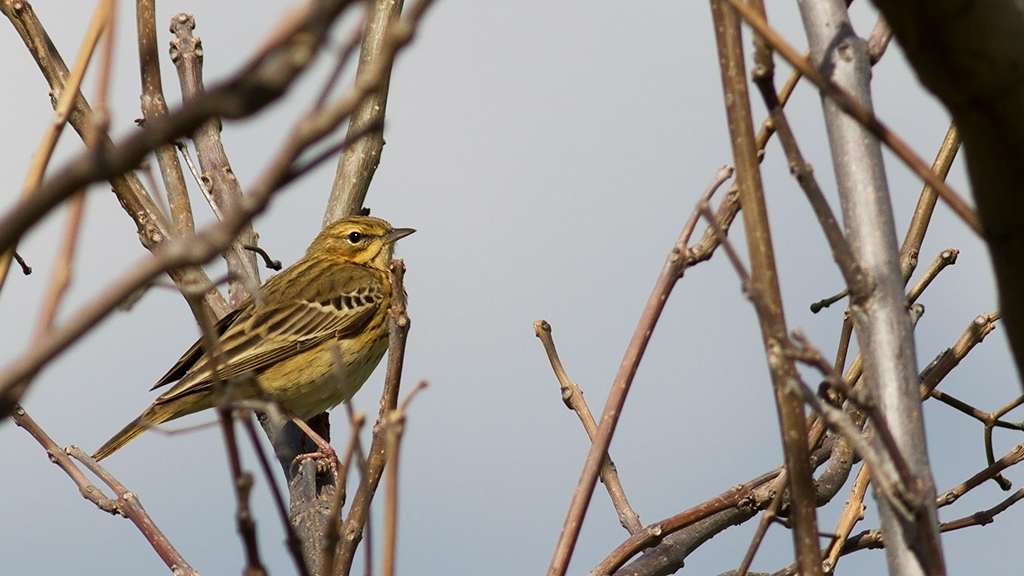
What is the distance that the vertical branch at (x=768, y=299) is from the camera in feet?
6.10

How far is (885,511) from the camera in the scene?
1.95 m

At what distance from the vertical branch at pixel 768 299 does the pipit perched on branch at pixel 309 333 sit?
5.78 meters

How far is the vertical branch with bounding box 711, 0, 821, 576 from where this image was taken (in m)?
1.86

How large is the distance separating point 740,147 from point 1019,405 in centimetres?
298

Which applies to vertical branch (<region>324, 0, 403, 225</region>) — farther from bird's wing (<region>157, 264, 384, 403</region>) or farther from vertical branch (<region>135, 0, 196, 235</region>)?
bird's wing (<region>157, 264, 384, 403</region>)

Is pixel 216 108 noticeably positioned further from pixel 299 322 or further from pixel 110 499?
pixel 299 322

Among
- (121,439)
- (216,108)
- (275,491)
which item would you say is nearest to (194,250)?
(216,108)

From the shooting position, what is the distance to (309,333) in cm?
870

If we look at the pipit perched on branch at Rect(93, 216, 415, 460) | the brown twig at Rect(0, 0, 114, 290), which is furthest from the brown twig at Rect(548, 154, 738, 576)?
the pipit perched on branch at Rect(93, 216, 415, 460)

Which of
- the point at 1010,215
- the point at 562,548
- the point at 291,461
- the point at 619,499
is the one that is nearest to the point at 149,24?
the point at 291,461

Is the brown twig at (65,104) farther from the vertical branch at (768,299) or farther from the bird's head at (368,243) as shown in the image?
the bird's head at (368,243)

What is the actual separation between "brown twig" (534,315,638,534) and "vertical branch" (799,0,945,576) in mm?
1895

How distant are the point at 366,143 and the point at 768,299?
16.6 feet

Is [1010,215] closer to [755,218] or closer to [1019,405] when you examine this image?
[755,218]
